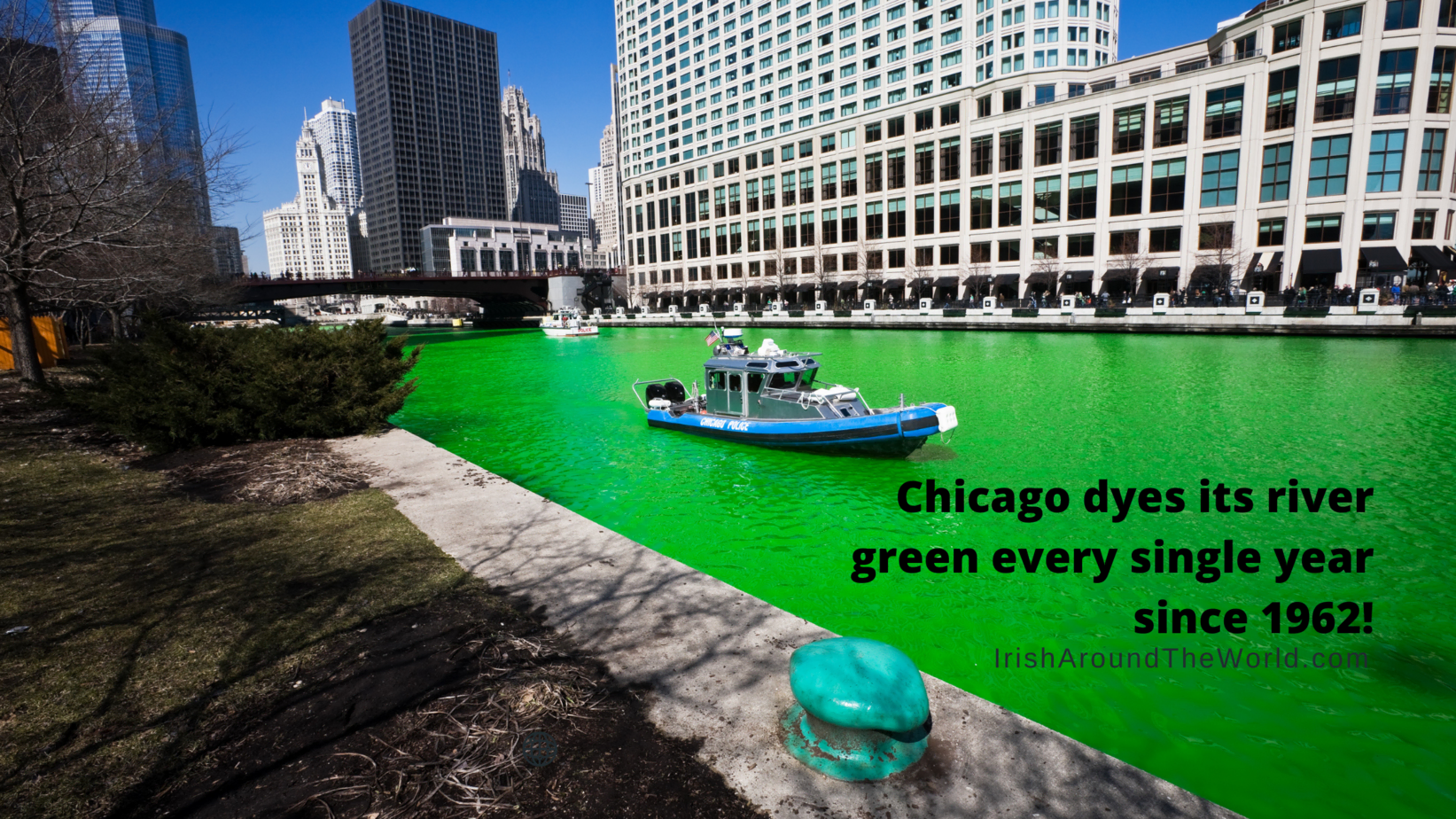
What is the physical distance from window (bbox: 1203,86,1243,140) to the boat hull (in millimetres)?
57324

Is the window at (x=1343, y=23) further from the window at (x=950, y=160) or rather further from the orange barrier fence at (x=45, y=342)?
the orange barrier fence at (x=45, y=342)

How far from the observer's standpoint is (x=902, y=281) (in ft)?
253

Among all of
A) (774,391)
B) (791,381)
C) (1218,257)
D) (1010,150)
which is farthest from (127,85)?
(1010,150)

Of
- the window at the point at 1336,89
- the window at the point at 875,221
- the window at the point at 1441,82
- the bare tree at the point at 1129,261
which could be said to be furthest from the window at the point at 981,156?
the window at the point at 1441,82

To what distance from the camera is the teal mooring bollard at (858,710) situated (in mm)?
3998

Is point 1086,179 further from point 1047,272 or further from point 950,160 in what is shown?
point 950,160

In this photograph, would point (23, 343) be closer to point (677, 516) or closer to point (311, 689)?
point (677, 516)

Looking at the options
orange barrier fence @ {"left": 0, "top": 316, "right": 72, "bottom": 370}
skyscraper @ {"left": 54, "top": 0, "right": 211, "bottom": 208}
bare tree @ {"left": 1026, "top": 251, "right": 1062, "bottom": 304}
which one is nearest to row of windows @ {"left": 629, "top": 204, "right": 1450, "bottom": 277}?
bare tree @ {"left": 1026, "top": 251, "right": 1062, "bottom": 304}

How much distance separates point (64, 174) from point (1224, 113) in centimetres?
7124

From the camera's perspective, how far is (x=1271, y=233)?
53.5 meters

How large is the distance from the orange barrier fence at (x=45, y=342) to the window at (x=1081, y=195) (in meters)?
73.4

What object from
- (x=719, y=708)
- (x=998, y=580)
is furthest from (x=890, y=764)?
(x=998, y=580)

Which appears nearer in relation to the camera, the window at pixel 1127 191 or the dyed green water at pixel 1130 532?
the dyed green water at pixel 1130 532

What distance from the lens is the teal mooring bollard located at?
13.1 ft
